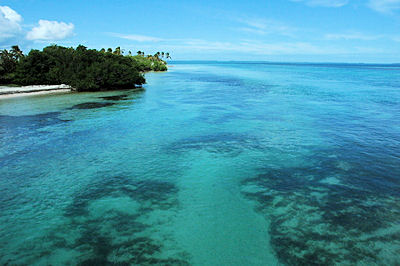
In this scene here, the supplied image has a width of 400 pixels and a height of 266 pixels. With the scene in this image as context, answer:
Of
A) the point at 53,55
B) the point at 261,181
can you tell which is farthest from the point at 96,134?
the point at 53,55

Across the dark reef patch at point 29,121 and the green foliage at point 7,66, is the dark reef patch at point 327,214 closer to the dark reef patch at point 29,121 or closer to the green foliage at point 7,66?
the dark reef patch at point 29,121

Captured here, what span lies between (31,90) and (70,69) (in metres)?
8.56

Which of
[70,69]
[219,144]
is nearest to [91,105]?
[70,69]

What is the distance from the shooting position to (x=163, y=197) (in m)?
12.7

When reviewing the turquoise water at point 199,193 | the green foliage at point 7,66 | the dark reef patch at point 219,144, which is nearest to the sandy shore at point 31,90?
the green foliage at point 7,66

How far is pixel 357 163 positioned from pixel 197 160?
9929 millimetres

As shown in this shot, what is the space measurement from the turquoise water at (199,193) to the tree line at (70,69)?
87.1 ft

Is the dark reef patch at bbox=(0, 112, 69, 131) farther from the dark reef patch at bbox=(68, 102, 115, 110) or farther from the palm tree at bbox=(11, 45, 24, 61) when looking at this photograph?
the palm tree at bbox=(11, 45, 24, 61)

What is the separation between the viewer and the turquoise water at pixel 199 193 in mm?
9078

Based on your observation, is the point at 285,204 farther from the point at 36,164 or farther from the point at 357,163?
the point at 36,164

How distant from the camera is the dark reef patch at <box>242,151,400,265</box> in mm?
8836

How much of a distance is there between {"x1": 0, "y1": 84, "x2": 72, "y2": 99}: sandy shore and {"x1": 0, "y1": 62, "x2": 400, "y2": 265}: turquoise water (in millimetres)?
23751

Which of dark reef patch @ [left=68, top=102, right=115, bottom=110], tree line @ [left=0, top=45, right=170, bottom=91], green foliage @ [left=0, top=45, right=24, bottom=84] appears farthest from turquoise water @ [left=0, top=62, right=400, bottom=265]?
green foliage @ [left=0, top=45, right=24, bottom=84]

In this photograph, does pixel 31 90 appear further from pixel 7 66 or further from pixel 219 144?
pixel 219 144
